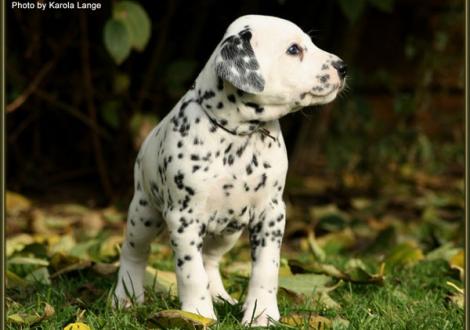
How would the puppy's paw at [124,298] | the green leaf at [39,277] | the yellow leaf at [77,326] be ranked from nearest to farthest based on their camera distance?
the yellow leaf at [77,326], the puppy's paw at [124,298], the green leaf at [39,277]

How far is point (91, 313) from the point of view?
3342 mm

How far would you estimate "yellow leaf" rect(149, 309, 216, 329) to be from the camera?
122 inches

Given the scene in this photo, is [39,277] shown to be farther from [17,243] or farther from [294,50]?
[294,50]

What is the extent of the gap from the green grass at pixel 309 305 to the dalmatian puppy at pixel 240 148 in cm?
23

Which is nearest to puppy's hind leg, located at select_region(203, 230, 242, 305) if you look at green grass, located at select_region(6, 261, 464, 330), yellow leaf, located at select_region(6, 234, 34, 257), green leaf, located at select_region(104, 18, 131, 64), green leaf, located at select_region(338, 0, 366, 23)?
green grass, located at select_region(6, 261, 464, 330)

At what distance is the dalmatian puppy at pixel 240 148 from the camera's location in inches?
124

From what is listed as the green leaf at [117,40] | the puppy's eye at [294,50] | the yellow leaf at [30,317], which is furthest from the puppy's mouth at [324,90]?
the green leaf at [117,40]

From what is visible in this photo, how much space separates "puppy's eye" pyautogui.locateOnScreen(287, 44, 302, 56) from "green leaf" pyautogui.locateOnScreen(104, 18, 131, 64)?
6.22 feet

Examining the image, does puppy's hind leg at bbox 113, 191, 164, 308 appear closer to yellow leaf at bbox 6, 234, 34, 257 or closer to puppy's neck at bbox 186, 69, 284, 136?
puppy's neck at bbox 186, 69, 284, 136

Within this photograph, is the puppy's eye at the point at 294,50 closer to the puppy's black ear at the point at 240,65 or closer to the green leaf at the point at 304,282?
the puppy's black ear at the point at 240,65

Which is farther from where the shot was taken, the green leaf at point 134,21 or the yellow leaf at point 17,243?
the green leaf at point 134,21

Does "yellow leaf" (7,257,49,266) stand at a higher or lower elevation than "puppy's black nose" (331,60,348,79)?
lower

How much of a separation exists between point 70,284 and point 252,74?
57.3 inches

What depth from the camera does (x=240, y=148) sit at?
3.26 m
